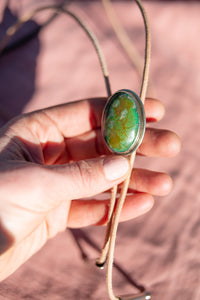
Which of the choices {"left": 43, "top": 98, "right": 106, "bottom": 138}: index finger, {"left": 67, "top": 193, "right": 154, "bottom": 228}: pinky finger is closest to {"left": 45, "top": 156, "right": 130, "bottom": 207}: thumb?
{"left": 67, "top": 193, "right": 154, "bottom": 228}: pinky finger

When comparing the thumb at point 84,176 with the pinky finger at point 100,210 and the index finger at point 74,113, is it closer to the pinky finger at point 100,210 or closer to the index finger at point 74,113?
the pinky finger at point 100,210

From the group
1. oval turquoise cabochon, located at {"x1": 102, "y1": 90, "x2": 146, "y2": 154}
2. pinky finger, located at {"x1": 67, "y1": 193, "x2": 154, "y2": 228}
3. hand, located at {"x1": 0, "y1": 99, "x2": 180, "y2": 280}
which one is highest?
oval turquoise cabochon, located at {"x1": 102, "y1": 90, "x2": 146, "y2": 154}

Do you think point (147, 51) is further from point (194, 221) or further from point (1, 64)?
point (1, 64)

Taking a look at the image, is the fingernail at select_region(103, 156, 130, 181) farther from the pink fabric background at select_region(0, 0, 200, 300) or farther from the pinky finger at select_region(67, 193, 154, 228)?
the pink fabric background at select_region(0, 0, 200, 300)

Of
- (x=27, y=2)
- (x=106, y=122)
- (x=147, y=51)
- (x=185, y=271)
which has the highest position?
(x=27, y=2)

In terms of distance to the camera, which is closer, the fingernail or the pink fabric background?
the fingernail

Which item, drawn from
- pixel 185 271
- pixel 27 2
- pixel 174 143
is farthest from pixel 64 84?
pixel 185 271
